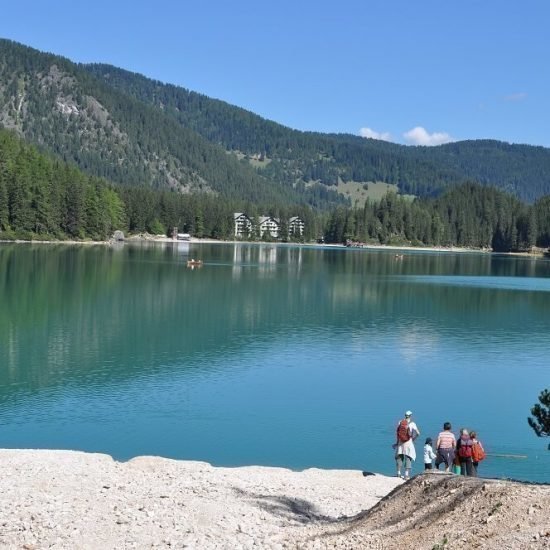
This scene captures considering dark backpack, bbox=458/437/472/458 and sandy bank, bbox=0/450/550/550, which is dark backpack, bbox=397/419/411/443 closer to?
sandy bank, bbox=0/450/550/550

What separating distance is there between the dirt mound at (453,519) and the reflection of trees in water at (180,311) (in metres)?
23.7

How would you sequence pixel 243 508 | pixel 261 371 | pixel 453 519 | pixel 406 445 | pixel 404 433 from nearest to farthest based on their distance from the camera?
pixel 453 519, pixel 243 508, pixel 404 433, pixel 406 445, pixel 261 371

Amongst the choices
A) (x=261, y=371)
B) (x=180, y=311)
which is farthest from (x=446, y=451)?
(x=180, y=311)

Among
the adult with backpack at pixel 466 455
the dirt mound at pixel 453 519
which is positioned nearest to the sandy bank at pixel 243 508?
the dirt mound at pixel 453 519

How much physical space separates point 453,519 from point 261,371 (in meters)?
28.4

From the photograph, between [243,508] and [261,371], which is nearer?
[243,508]

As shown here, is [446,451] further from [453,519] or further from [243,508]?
[453,519]

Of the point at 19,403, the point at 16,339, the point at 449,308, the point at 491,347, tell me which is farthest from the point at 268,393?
the point at 449,308

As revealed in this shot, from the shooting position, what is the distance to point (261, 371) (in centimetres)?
4025

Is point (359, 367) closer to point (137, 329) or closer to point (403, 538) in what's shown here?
point (137, 329)

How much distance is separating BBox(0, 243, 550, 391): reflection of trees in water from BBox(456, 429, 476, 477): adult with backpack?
67.5ft

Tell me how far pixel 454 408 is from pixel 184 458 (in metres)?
14.4

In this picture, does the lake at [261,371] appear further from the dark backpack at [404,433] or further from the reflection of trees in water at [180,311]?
the dark backpack at [404,433]

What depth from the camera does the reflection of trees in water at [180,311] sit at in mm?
41719
